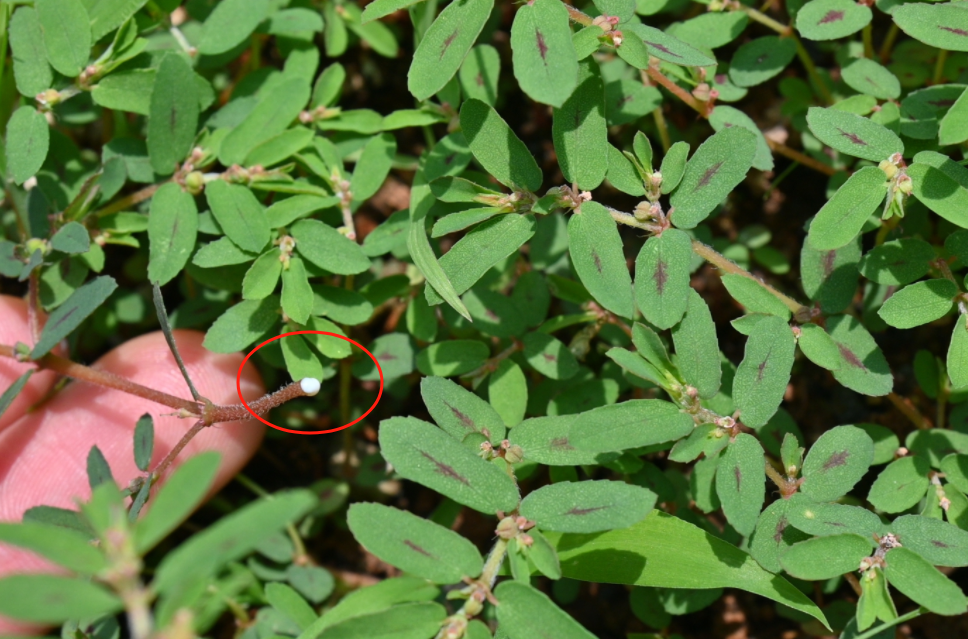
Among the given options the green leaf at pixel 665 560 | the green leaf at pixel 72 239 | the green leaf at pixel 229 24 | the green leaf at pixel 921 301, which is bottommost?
the green leaf at pixel 665 560

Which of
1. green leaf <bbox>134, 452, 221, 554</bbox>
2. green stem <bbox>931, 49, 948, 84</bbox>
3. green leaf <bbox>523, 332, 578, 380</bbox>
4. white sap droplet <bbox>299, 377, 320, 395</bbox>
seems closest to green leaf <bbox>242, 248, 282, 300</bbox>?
A: white sap droplet <bbox>299, 377, 320, 395</bbox>

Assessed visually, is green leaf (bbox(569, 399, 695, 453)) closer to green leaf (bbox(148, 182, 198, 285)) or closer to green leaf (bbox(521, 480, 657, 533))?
Answer: green leaf (bbox(521, 480, 657, 533))

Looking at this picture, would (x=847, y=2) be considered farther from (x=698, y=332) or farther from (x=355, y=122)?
(x=355, y=122)

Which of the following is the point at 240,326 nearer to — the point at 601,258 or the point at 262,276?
the point at 262,276

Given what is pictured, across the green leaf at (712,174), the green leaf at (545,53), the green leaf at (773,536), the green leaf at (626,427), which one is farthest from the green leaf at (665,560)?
the green leaf at (545,53)

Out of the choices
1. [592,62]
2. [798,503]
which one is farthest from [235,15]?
[798,503]

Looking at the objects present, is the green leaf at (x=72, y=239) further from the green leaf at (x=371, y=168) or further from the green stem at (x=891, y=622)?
the green stem at (x=891, y=622)
